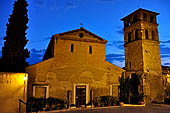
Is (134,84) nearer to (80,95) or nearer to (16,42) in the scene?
(80,95)

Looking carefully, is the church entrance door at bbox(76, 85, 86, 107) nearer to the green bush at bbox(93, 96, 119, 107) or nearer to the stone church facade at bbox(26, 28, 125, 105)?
the stone church facade at bbox(26, 28, 125, 105)

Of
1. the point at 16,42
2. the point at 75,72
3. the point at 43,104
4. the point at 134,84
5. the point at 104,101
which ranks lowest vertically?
the point at 104,101

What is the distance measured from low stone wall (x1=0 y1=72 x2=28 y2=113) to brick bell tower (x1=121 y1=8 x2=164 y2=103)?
14620 millimetres

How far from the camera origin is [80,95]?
1554cm

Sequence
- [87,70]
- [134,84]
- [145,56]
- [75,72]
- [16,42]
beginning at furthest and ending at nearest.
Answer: [134,84] → [145,56] → [87,70] → [75,72] → [16,42]

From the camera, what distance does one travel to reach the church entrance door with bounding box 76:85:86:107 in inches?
606

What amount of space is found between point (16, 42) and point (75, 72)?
20.9 feet

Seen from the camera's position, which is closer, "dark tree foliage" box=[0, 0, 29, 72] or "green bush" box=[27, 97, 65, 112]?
"green bush" box=[27, 97, 65, 112]

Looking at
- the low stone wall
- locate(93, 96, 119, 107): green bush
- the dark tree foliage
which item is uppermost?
the dark tree foliage

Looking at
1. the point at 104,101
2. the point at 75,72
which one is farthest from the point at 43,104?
the point at 104,101

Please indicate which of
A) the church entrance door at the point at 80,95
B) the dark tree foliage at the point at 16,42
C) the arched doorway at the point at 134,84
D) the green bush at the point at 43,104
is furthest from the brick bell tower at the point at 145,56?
the dark tree foliage at the point at 16,42

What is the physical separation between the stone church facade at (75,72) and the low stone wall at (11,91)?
5.58 feet

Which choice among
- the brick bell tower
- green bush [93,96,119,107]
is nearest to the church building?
the brick bell tower

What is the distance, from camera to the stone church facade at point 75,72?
46.6 feet
